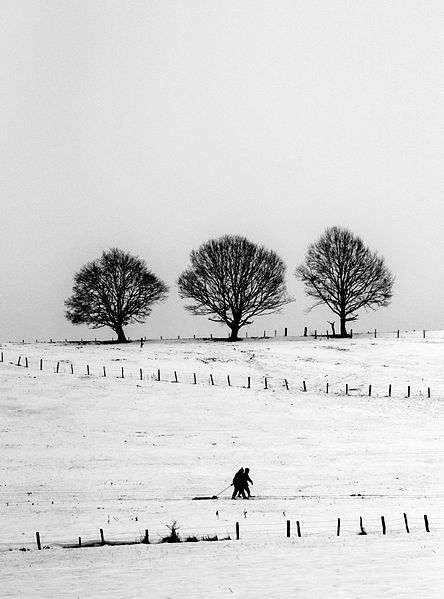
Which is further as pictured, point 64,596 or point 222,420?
point 222,420

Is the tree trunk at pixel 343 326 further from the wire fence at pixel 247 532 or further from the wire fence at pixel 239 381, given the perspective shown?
the wire fence at pixel 247 532

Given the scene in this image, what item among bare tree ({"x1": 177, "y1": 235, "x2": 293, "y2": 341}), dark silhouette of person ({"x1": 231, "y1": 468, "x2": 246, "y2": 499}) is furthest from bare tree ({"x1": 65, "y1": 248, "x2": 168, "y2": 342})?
dark silhouette of person ({"x1": 231, "y1": 468, "x2": 246, "y2": 499})

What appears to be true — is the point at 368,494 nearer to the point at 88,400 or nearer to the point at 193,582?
the point at 193,582

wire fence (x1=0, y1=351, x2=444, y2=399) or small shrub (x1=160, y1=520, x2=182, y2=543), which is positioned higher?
wire fence (x1=0, y1=351, x2=444, y2=399)

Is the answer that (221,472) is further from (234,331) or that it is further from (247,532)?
(234,331)

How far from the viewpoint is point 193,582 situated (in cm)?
2025

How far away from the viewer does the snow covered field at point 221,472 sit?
21.0 meters

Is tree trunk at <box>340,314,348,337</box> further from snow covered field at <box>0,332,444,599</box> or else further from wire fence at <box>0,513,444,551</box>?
wire fence at <box>0,513,444,551</box>

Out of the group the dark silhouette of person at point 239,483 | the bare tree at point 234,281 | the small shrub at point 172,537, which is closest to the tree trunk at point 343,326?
the bare tree at point 234,281

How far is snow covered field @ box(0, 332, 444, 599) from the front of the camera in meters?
21.0

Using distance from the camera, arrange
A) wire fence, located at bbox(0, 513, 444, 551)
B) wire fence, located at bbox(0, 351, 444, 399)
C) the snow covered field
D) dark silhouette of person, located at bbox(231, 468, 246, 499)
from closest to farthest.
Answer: the snow covered field → wire fence, located at bbox(0, 513, 444, 551) → dark silhouette of person, located at bbox(231, 468, 246, 499) → wire fence, located at bbox(0, 351, 444, 399)

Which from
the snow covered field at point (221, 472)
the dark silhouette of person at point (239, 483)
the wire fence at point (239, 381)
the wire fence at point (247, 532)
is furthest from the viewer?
the wire fence at point (239, 381)

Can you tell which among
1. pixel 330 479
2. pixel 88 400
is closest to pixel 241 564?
pixel 330 479

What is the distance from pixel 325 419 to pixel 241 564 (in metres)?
27.2
